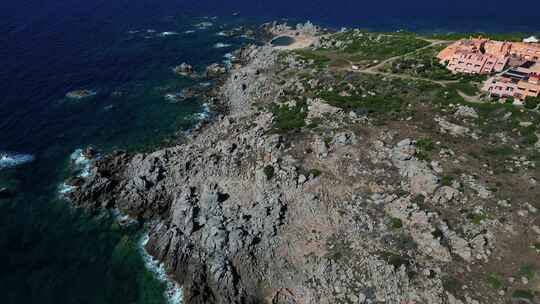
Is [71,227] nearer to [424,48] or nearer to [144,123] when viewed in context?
[144,123]

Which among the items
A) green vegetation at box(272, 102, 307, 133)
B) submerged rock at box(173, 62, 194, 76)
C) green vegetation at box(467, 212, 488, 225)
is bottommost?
submerged rock at box(173, 62, 194, 76)

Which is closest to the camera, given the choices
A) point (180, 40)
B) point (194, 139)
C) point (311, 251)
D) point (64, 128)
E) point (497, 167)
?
point (311, 251)

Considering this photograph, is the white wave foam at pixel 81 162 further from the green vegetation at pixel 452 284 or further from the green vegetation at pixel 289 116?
the green vegetation at pixel 452 284

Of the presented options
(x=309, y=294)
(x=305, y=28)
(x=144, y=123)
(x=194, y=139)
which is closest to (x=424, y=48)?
(x=305, y=28)

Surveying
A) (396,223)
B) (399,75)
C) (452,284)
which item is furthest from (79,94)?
(452,284)

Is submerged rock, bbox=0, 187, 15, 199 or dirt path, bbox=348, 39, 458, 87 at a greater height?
dirt path, bbox=348, 39, 458, 87

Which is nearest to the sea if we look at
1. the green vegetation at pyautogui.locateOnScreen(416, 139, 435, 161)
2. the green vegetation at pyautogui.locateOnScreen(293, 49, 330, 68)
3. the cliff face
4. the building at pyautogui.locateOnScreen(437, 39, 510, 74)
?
the cliff face

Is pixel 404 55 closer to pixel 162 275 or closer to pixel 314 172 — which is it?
pixel 314 172

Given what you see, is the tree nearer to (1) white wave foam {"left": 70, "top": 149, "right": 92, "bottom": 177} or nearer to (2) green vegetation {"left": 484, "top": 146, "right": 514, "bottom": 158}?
(2) green vegetation {"left": 484, "top": 146, "right": 514, "bottom": 158}
